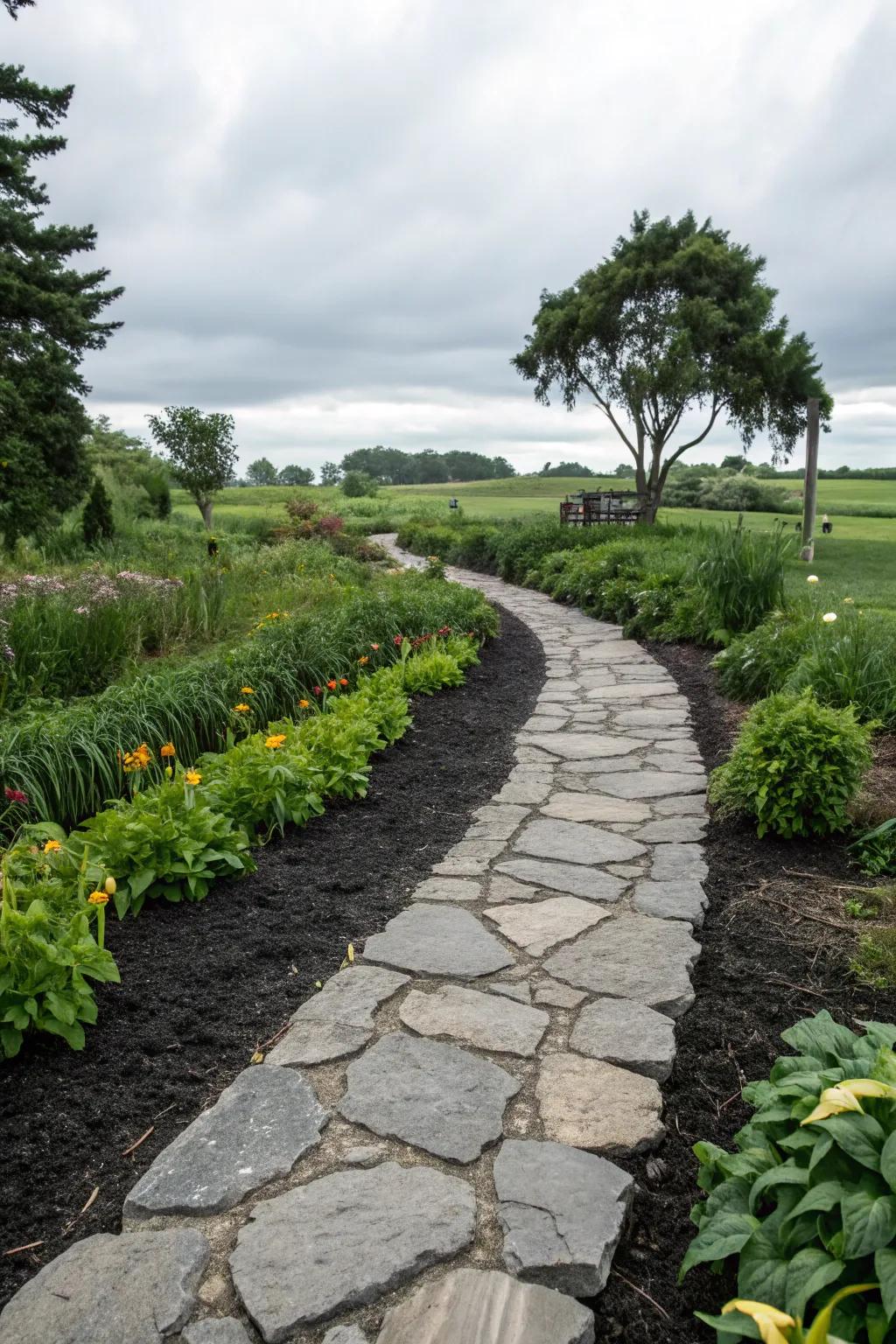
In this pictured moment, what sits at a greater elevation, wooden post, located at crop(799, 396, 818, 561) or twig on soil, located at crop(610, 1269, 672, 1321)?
wooden post, located at crop(799, 396, 818, 561)

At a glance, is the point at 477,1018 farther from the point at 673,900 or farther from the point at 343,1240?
the point at 673,900

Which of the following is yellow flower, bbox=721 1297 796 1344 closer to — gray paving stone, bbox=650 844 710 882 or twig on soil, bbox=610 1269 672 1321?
twig on soil, bbox=610 1269 672 1321

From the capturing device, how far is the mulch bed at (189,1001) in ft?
5.66

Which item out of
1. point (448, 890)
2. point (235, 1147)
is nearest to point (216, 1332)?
point (235, 1147)

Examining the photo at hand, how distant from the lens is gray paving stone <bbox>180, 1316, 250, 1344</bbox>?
1386 mm

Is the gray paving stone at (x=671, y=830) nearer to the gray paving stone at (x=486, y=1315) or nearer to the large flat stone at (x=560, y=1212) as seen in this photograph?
the large flat stone at (x=560, y=1212)

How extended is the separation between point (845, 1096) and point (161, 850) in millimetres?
2180

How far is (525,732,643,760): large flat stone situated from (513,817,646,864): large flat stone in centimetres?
99

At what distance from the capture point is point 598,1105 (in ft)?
6.36

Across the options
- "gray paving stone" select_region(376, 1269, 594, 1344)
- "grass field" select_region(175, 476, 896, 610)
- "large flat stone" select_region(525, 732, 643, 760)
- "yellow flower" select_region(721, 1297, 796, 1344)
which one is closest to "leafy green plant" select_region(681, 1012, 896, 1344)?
"yellow flower" select_region(721, 1297, 796, 1344)

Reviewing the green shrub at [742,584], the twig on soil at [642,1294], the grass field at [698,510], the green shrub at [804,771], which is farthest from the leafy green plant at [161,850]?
the grass field at [698,510]

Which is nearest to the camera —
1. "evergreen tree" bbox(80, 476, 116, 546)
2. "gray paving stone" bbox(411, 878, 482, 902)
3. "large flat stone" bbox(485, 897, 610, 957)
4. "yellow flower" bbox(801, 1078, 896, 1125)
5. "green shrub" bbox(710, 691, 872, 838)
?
"yellow flower" bbox(801, 1078, 896, 1125)

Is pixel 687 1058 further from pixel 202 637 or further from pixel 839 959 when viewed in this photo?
pixel 202 637

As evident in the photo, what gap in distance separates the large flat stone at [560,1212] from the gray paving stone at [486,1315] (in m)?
0.04
